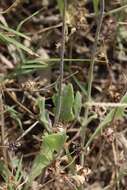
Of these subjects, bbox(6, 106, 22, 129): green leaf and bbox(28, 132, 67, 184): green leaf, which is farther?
bbox(6, 106, 22, 129): green leaf

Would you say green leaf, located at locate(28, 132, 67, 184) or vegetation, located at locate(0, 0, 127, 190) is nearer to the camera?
green leaf, located at locate(28, 132, 67, 184)

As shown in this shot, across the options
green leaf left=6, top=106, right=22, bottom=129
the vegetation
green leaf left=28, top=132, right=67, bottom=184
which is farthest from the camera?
green leaf left=6, top=106, right=22, bottom=129

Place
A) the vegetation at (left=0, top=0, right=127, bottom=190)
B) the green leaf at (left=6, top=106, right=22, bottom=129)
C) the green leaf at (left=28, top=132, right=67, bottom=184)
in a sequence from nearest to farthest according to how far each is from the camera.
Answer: the green leaf at (left=28, top=132, right=67, bottom=184) < the vegetation at (left=0, top=0, right=127, bottom=190) < the green leaf at (left=6, top=106, right=22, bottom=129)

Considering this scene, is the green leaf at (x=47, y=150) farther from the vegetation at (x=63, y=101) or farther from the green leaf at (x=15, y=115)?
the green leaf at (x=15, y=115)

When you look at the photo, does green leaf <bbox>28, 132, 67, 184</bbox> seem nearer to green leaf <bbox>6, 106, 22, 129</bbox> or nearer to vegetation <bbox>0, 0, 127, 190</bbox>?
vegetation <bbox>0, 0, 127, 190</bbox>

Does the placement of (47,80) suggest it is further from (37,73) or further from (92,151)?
(92,151)

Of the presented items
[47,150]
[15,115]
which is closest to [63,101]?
[47,150]

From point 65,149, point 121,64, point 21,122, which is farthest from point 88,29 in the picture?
point 65,149

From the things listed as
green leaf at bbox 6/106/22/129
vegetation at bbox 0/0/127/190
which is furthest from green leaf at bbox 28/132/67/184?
green leaf at bbox 6/106/22/129
